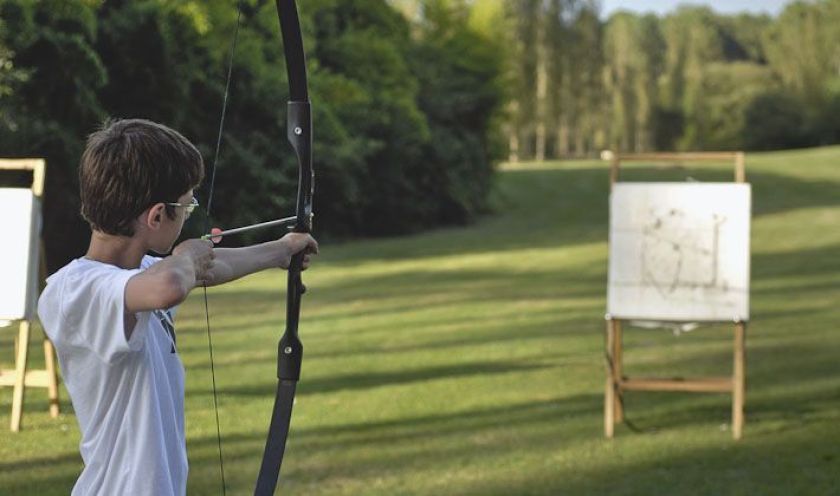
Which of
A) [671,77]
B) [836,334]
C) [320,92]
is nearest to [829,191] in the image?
[320,92]

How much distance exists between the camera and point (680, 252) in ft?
24.6

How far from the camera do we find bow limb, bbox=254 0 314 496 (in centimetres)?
311

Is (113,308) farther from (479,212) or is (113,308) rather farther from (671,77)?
(671,77)

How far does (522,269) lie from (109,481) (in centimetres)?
1722

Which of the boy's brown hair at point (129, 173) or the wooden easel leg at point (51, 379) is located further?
the wooden easel leg at point (51, 379)

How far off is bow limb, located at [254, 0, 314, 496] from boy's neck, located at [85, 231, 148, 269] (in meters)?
0.63

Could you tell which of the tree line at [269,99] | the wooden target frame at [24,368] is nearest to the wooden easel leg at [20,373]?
the wooden target frame at [24,368]

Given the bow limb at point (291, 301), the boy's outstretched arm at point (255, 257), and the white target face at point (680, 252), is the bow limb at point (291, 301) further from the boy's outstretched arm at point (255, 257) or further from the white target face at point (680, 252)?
the white target face at point (680, 252)

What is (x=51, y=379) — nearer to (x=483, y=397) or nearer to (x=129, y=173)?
(x=483, y=397)

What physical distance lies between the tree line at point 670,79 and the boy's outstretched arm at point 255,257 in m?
51.2

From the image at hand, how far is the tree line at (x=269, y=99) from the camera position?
54.1 ft

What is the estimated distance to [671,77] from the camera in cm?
8806

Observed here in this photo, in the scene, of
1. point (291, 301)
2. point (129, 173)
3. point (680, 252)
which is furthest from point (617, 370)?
point (129, 173)

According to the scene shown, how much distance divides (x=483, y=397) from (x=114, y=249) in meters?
6.13
